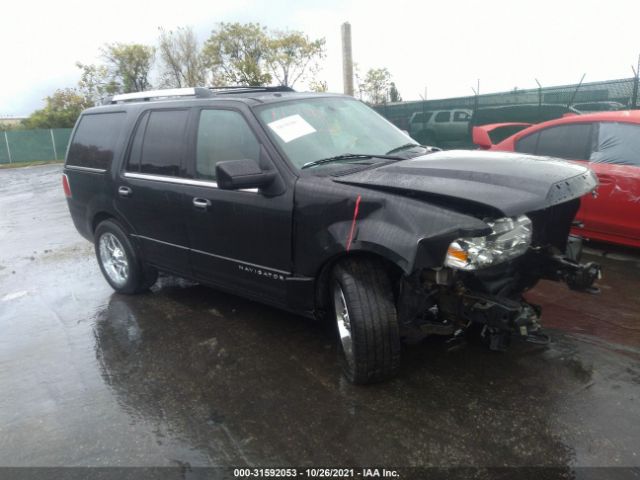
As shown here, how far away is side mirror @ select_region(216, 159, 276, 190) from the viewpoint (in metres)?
3.24

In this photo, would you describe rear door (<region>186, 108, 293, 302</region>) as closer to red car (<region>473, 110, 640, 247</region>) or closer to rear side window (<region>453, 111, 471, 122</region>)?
red car (<region>473, 110, 640, 247</region>)

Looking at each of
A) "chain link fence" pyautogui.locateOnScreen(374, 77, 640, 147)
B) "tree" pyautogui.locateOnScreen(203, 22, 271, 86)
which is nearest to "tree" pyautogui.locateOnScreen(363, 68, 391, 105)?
"tree" pyautogui.locateOnScreen(203, 22, 271, 86)

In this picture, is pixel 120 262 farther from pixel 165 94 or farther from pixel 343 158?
pixel 343 158

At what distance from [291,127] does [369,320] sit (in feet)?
5.17

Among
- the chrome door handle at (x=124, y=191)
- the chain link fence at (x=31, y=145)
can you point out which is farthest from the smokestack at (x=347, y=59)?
the chain link fence at (x=31, y=145)

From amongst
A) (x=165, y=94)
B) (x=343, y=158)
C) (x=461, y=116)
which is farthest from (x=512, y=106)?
(x=343, y=158)

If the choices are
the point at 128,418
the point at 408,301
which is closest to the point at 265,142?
the point at 408,301

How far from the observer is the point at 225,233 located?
3895mm

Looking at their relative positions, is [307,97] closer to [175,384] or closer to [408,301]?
[408,301]

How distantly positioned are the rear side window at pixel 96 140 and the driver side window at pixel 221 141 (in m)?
1.28

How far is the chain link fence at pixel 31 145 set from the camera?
31.9m

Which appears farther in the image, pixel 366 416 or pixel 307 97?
pixel 307 97

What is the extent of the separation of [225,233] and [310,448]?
177 centimetres

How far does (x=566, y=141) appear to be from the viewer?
571 centimetres
